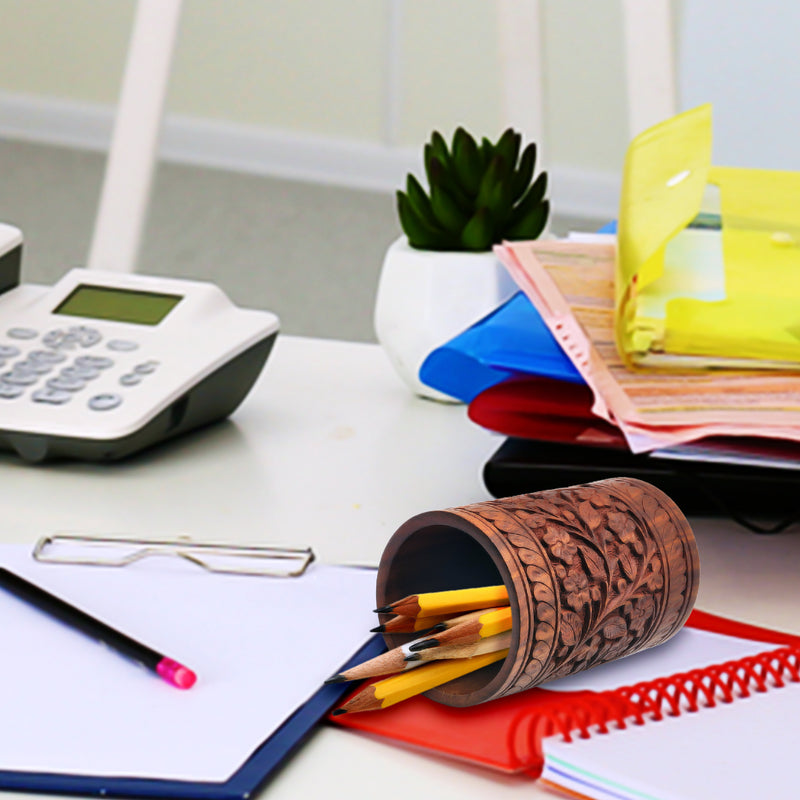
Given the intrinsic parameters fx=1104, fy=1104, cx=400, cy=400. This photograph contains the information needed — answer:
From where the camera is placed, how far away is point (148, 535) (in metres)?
0.47

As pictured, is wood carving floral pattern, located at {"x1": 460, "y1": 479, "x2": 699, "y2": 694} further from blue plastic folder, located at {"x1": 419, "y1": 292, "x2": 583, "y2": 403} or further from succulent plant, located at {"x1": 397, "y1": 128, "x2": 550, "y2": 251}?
succulent plant, located at {"x1": 397, "y1": 128, "x2": 550, "y2": 251}

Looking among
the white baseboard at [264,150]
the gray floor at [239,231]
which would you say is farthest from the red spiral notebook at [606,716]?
the white baseboard at [264,150]

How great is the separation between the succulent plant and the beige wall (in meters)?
2.94

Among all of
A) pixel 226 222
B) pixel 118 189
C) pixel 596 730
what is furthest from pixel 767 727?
pixel 226 222

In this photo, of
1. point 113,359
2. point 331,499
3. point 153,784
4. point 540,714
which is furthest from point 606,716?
point 113,359

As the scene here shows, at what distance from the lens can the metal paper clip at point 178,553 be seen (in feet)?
1.40

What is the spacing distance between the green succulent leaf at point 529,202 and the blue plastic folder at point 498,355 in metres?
0.16

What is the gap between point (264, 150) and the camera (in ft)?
13.0

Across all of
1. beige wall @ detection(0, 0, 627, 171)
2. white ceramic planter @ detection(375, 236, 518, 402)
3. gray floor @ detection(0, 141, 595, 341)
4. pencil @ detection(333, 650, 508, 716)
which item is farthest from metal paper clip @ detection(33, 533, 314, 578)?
beige wall @ detection(0, 0, 627, 171)

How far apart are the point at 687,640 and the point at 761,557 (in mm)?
111

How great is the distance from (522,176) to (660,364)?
27 centimetres

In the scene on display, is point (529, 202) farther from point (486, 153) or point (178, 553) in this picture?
point (178, 553)

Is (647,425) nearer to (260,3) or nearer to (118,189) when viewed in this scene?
(118,189)

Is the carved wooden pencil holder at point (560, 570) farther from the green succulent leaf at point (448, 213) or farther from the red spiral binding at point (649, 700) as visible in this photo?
the green succulent leaf at point (448, 213)
